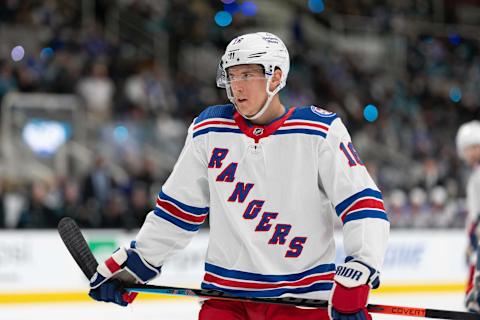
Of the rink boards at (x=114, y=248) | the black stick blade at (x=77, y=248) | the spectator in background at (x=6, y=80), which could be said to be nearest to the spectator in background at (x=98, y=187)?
the rink boards at (x=114, y=248)

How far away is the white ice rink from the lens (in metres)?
5.43

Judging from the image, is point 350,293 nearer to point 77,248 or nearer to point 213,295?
point 213,295

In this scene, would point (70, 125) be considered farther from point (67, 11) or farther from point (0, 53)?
point (67, 11)

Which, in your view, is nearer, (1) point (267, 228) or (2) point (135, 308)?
(1) point (267, 228)

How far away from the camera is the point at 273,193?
7.70 ft

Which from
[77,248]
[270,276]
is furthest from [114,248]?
[270,276]

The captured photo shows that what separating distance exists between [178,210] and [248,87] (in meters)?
0.44

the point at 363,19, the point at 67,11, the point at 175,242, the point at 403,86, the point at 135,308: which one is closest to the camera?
the point at 175,242

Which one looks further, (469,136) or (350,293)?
(469,136)

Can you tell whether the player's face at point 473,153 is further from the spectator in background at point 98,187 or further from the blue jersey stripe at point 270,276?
the spectator in background at point 98,187

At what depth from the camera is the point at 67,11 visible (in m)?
9.69

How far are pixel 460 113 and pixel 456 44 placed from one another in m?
1.63

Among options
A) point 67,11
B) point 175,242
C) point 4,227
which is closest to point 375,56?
point 67,11

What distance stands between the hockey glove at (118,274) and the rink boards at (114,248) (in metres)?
3.84
